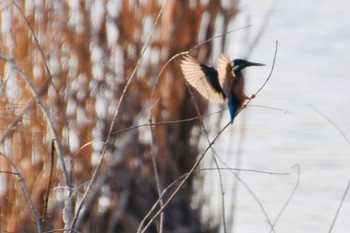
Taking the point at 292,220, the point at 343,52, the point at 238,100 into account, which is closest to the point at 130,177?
the point at 292,220

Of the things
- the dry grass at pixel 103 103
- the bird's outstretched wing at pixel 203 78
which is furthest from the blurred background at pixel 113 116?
the bird's outstretched wing at pixel 203 78

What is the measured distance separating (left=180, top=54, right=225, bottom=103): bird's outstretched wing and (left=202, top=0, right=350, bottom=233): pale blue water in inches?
79.6

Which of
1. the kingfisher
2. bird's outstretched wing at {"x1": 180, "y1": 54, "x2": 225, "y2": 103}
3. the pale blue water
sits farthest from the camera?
the pale blue water

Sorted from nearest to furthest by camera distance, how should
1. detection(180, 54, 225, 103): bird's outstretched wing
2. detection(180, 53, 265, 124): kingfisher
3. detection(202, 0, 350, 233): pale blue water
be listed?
detection(180, 53, 265, 124): kingfisher → detection(180, 54, 225, 103): bird's outstretched wing → detection(202, 0, 350, 233): pale blue water

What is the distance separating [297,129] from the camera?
863 centimetres

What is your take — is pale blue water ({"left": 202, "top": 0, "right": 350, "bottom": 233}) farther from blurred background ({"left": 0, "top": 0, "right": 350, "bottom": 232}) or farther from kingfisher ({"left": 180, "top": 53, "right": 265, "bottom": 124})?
kingfisher ({"left": 180, "top": 53, "right": 265, "bottom": 124})

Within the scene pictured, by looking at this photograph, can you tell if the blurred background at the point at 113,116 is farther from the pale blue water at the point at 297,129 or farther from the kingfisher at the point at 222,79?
the kingfisher at the point at 222,79

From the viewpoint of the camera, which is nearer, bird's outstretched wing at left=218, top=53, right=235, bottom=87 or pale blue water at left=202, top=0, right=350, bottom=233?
bird's outstretched wing at left=218, top=53, right=235, bottom=87

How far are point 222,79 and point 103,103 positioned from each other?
203 cm

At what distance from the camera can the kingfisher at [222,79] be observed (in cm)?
329

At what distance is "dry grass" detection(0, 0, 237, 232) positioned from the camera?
4.87 m

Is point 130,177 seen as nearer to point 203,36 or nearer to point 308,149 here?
point 203,36

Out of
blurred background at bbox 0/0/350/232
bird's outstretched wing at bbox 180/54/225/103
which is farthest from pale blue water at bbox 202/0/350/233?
bird's outstretched wing at bbox 180/54/225/103

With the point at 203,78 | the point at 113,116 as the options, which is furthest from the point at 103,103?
the point at 203,78
